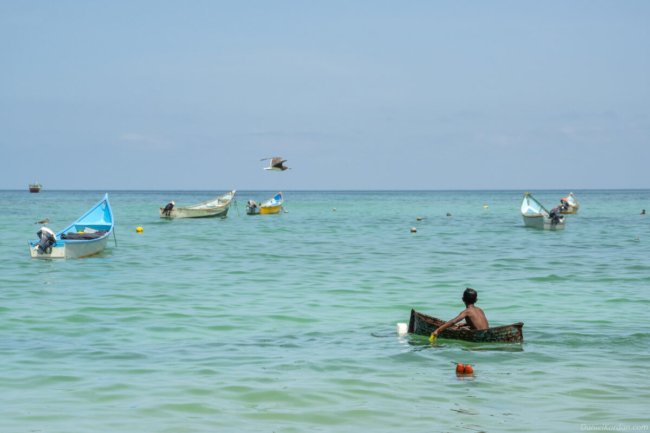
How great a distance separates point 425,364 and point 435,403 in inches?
93.0

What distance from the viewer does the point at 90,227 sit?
3659 cm

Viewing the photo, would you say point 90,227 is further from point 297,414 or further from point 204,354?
point 297,414

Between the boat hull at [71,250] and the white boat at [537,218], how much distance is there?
1283 inches

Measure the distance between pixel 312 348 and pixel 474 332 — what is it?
355cm

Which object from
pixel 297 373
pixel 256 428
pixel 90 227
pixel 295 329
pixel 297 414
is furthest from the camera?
pixel 90 227

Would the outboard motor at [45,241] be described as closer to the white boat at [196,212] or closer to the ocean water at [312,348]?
the ocean water at [312,348]

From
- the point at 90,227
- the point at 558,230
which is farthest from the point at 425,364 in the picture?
the point at 558,230

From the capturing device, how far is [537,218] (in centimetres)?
5081

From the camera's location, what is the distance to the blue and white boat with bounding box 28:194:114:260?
3042 centimetres

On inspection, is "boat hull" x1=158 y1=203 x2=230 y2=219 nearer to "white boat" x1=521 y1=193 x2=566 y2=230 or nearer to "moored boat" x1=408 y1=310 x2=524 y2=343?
"white boat" x1=521 y1=193 x2=566 y2=230

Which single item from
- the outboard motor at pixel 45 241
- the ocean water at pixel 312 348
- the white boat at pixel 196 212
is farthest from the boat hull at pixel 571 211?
the outboard motor at pixel 45 241

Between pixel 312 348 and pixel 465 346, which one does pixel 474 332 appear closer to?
pixel 465 346

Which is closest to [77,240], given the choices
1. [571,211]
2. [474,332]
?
[474,332]

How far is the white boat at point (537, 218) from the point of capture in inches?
1938
